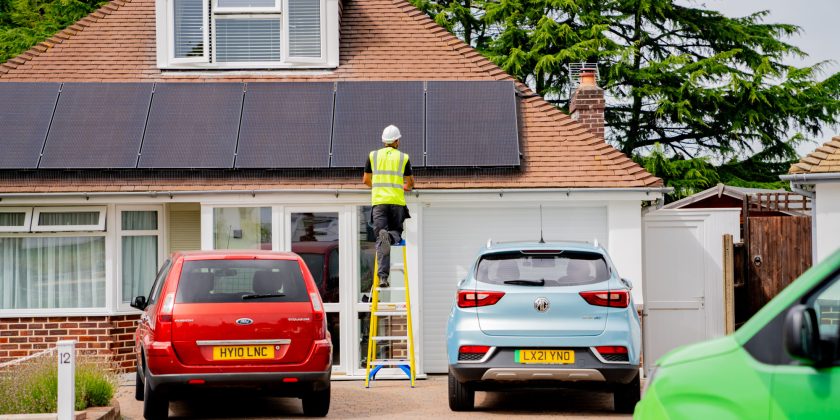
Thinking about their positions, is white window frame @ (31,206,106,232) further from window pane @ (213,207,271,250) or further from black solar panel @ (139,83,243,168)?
window pane @ (213,207,271,250)

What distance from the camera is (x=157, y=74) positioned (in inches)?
730

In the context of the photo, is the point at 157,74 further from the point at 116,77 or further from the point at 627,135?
the point at 627,135

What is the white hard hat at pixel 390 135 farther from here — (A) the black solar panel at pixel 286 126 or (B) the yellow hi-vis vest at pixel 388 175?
(A) the black solar panel at pixel 286 126

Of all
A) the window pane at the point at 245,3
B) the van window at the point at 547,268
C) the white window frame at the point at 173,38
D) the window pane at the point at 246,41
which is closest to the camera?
the van window at the point at 547,268

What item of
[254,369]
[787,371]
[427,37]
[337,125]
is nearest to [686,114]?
[427,37]

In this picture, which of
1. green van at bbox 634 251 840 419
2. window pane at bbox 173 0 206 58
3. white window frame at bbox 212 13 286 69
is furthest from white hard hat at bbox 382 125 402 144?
green van at bbox 634 251 840 419

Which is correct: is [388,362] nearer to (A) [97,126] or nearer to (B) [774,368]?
(A) [97,126]

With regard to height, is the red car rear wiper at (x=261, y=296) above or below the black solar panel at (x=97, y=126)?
below

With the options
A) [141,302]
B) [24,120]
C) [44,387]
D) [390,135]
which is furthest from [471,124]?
[44,387]

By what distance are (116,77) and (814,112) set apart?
23.1 m

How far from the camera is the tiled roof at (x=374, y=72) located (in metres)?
16.9

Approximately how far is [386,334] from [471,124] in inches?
133

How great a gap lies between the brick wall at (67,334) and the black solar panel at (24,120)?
7.10 feet

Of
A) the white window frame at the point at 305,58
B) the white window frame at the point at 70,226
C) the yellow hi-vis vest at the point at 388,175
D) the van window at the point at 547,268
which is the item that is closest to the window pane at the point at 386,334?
the yellow hi-vis vest at the point at 388,175
